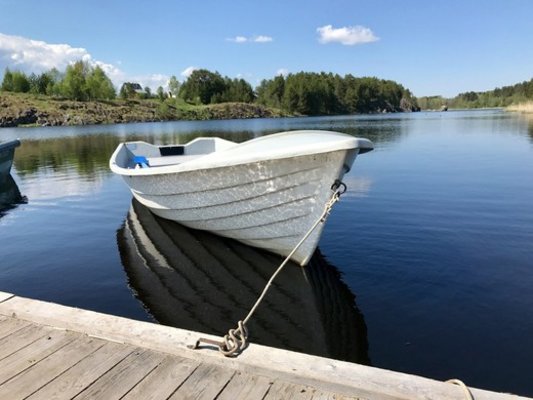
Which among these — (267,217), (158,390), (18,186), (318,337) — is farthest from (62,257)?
(18,186)

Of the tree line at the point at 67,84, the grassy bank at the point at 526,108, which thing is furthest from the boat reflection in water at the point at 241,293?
the tree line at the point at 67,84

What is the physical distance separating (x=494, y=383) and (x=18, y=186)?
61.5ft

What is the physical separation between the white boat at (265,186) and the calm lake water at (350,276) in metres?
0.59

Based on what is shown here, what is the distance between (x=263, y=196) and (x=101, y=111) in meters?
103

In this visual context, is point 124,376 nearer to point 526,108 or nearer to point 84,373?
point 84,373

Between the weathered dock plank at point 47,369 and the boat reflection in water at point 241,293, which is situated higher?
the weathered dock plank at point 47,369

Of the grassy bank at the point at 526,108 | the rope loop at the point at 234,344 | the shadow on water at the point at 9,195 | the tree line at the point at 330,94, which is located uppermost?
the tree line at the point at 330,94

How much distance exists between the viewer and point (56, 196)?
1510 centimetres

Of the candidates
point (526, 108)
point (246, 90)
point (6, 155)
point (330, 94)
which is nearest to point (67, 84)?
point (246, 90)

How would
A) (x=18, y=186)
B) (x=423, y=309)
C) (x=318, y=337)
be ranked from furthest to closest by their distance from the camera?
(x=18, y=186), (x=423, y=309), (x=318, y=337)

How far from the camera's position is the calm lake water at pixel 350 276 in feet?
17.5

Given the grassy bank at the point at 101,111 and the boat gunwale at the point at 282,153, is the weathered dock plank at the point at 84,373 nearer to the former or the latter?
the boat gunwale at the point at 282,153

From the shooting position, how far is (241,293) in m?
6.97

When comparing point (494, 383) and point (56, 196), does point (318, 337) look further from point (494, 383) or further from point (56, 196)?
point (56, 196)
